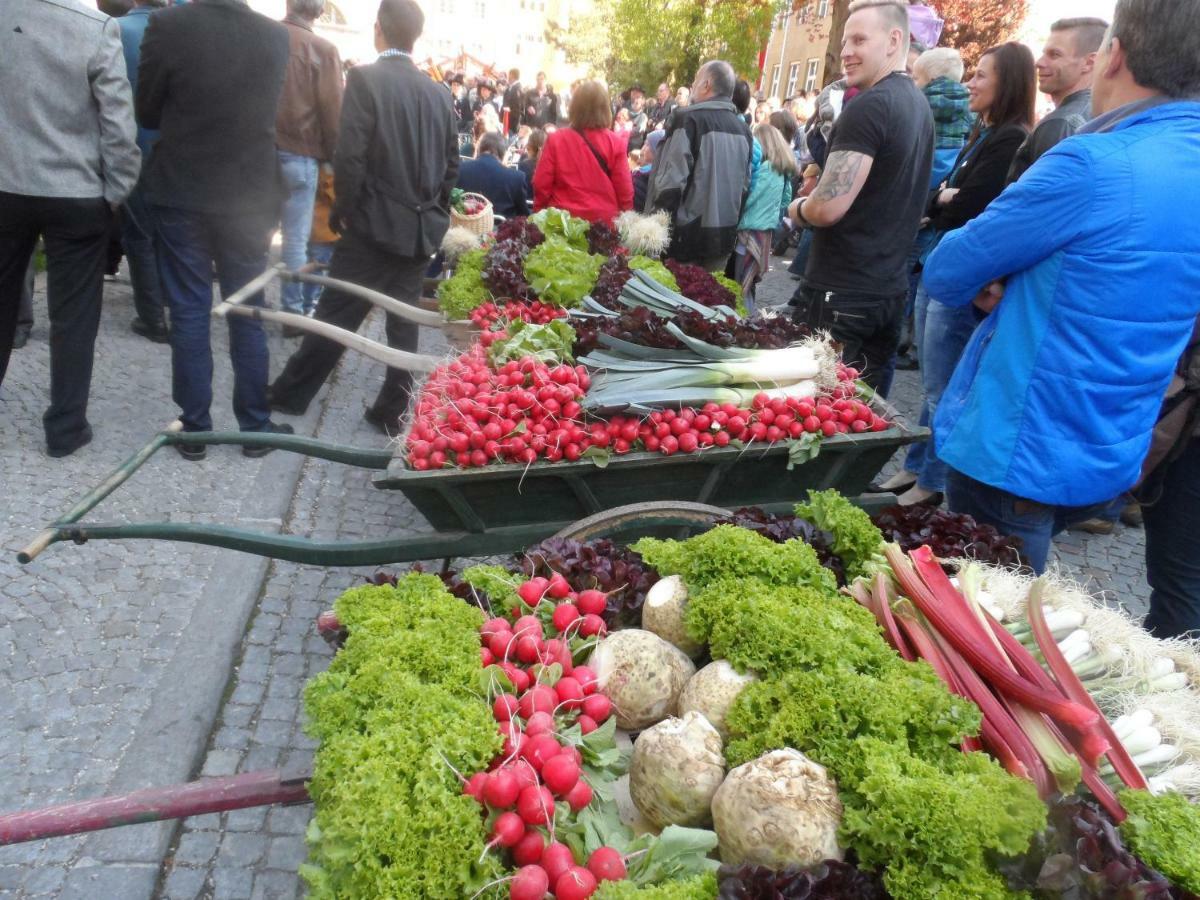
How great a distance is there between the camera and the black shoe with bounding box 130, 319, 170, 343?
679 centimetres

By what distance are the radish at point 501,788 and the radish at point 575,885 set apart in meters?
0.18

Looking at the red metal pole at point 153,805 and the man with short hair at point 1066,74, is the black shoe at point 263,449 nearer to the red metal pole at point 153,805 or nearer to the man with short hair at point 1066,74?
the red metal pole at point 153,805

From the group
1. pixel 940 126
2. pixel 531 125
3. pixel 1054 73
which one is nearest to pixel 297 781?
pixel 1054 73

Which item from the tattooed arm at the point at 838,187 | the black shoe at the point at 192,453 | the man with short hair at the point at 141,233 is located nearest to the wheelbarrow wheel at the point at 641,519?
the tattooed arm at the point at 838,187

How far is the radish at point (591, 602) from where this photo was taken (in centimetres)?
233

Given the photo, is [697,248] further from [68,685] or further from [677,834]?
[677,834]

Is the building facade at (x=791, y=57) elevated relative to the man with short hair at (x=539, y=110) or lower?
elevated

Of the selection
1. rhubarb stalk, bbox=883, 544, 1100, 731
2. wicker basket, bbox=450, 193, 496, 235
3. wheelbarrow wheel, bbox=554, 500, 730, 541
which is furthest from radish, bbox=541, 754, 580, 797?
wicker basket, bbox=450, 193, 496, 235

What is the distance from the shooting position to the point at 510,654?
86.0 inches

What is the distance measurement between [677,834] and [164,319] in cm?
667

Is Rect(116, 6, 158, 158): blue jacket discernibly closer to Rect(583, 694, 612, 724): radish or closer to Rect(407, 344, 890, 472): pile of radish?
Rect(407, 344, 890, 472): pile of radish

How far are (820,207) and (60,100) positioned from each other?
4.10 metres

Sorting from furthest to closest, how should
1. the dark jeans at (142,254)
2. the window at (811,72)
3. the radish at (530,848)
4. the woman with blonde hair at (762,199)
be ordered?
the window at (811,72), the woman with blonde hair at (762,199), the dark jeans at (142,254), the radish at (530,848)

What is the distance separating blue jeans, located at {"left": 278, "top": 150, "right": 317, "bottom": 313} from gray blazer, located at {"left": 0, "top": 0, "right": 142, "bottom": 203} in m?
1.92
